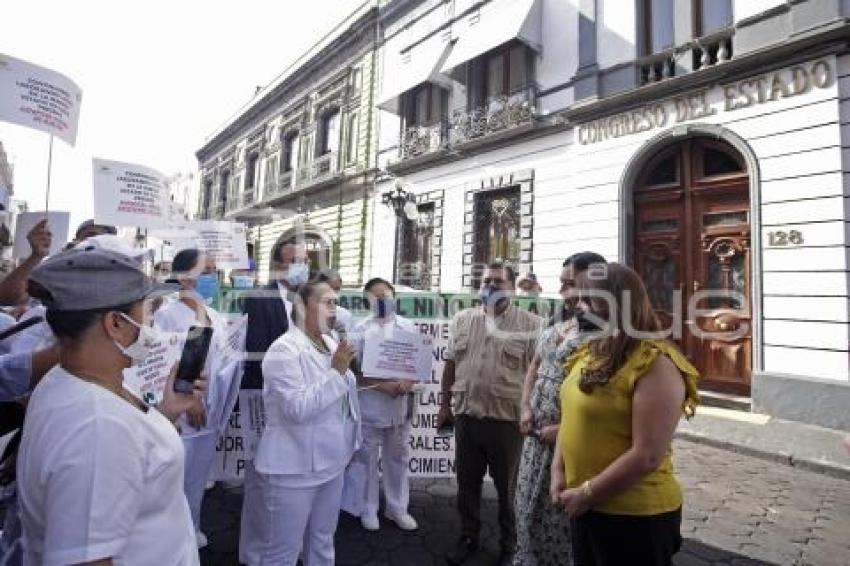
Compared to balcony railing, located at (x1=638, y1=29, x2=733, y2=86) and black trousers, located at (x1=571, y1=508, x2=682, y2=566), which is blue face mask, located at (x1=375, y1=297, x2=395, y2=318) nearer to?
black trousers, located at (x1=571, y1=508, x2=682, y2=566)

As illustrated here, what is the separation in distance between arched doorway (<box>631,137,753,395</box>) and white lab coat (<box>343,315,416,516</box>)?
6353 millimetres

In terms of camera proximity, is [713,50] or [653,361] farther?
[713,50]

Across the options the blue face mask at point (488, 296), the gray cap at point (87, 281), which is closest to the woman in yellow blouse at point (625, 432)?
the blue face mask at point (488, 296)

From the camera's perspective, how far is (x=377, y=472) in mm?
4113

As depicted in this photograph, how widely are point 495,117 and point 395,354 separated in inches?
379

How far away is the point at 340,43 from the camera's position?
59.6ft

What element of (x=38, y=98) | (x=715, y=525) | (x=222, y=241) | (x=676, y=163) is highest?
(x=676, y=163)

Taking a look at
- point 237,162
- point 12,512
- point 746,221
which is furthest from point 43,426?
point 237,162

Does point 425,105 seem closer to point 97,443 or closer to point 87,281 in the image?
point 87,281

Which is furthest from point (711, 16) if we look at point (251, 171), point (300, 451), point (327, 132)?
point (251, 171)

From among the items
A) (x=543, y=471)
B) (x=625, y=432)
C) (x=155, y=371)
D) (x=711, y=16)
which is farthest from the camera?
(x=711, y=16)

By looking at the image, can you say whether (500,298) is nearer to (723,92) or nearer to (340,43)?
(723,92)

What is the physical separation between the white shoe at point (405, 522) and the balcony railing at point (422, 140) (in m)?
10.9

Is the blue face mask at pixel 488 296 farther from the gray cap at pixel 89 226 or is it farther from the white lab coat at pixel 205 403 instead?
the gray cap at pixel 89 226
